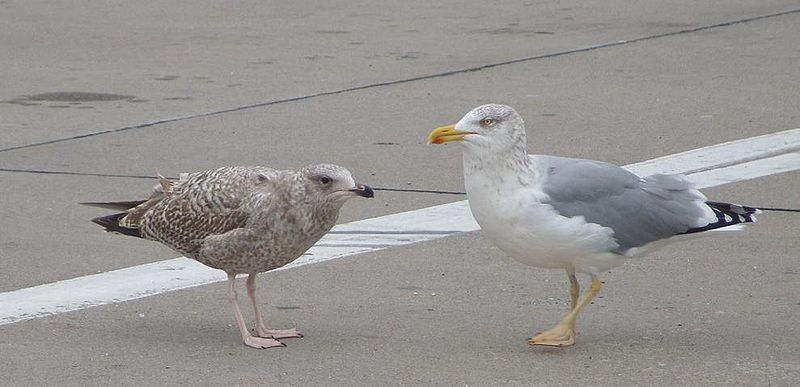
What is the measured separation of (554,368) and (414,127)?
212 inches

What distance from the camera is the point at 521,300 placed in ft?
23.4

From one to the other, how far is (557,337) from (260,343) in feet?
3.97

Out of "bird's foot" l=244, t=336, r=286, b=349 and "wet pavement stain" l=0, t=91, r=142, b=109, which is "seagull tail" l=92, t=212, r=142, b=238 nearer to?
"bird's foot" l=244, t=336, r=286, b=349

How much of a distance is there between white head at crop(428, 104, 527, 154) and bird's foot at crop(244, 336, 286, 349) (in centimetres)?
108

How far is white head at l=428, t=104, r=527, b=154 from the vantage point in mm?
6266

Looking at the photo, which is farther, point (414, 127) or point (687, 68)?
point (687, 68)

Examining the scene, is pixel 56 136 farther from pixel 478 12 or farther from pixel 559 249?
pixel 478 12

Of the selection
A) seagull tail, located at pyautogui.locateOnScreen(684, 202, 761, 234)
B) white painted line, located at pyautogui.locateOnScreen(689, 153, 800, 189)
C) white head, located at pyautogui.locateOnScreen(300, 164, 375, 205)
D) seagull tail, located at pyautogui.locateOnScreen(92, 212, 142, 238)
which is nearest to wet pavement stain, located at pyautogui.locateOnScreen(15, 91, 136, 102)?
white painted line, located at pyautogui.locateOnScreen(689, 153, 800, 189)

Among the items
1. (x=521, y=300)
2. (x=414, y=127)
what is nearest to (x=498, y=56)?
(x=414, y=127)

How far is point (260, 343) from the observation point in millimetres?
6438

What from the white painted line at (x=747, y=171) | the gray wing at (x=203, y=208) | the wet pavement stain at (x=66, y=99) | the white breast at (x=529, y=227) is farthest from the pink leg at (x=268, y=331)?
the wet pavement stain at (x=66, y=99)

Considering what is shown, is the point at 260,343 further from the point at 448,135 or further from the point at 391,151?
the point at 391,151

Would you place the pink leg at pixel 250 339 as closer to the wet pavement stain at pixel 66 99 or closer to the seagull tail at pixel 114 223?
the seagull tail at pixel 114 223

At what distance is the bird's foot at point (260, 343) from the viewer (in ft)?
21.1
